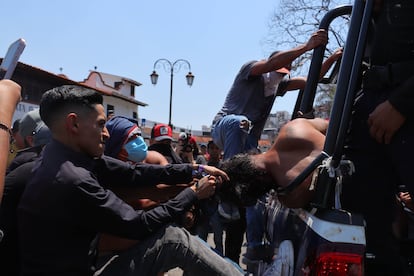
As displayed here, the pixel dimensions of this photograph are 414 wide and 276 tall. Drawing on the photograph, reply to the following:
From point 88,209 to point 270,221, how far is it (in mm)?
1178

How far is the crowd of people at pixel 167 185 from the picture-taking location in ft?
6.48

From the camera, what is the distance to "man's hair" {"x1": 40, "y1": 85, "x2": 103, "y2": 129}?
7.77ft

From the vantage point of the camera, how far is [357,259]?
1.66m

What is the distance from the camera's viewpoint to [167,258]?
7.55ft

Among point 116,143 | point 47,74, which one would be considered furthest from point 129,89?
point 116,143

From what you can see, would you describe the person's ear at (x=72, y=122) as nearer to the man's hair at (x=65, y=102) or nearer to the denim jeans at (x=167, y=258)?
the man's hair at (x=65, y=102)

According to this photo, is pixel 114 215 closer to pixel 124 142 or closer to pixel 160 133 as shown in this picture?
pixel 124 142

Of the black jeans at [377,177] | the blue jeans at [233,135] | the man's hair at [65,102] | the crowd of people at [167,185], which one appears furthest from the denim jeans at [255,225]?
the man's hair at [65,102]

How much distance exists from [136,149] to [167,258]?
48.5 inches

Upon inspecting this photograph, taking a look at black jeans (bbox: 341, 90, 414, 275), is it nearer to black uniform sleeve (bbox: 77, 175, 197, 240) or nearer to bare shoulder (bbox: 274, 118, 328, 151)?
bare shoulder (bbox: 274, 118, 328, 151)

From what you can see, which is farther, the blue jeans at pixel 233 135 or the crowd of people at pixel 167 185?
the blue jeans at pixel 233 135

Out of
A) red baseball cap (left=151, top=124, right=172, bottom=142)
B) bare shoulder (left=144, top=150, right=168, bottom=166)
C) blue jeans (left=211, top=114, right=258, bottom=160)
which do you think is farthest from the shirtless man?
red baseball cap (left=151, top=124, right=172, bottom=142)

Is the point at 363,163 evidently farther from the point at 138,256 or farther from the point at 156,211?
the point at 138,256

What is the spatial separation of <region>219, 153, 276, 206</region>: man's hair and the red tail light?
2.62 ft
